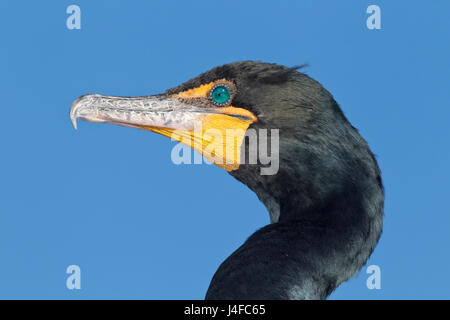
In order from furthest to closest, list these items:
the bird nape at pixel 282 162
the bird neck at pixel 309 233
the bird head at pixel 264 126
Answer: the bird head at pixel 264 126
the bird nape at pixel 282 162
the bird neck at pixel 309 233

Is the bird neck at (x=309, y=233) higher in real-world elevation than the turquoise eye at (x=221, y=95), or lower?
lower

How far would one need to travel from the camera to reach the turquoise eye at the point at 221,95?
5.27 m

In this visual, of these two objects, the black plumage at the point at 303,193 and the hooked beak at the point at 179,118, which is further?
the hooked beak at the point at 179,118

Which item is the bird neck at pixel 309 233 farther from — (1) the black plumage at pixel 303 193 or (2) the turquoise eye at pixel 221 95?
(2) the turquoise eye at pixel 221 95

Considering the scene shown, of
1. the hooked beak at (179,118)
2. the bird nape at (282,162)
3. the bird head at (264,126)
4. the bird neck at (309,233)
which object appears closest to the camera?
the bird neck at (309,233)

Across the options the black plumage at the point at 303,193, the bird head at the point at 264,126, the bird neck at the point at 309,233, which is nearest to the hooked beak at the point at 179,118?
the bird head at the point at 264,126

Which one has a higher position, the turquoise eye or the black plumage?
the turquoise eye

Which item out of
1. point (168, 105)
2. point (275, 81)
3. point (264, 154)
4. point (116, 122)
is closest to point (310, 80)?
point (275, 81)

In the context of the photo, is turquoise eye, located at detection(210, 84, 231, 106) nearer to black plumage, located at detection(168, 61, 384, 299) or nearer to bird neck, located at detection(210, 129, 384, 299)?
black plumage, located at detection(168, 61, 384, 299)

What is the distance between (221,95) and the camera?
208 inches

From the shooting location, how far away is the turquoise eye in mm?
5270

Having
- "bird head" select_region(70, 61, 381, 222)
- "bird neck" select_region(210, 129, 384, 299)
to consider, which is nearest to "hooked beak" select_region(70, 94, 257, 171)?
"bird head" select_region(70, 61, 381, 222)

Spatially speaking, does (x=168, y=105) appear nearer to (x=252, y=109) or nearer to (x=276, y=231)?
(x=252, y=109)
